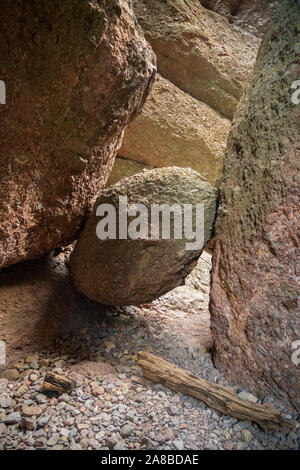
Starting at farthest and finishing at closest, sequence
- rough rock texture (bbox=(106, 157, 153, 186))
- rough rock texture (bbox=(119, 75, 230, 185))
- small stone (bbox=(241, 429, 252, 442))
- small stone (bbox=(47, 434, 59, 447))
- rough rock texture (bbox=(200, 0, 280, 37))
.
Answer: rough rock texture (bbox=(200, 0, 280, 37))
rough rock texture (bbox=(106, 157, 153, 186))
rough rock texture (bbox=(119, 75, 230, 185))
small stone (bbox=(241, 429, 252, 442))
small stone (bbox=(47, 434, 59, 447))

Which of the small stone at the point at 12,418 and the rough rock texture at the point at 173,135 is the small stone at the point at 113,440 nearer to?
the small stone at the point at 12,418

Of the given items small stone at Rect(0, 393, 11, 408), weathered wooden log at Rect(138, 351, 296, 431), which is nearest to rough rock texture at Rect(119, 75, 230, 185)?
weathered wooden log at Rect(138, 351, 296, 431)

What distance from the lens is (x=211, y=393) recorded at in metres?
1.74

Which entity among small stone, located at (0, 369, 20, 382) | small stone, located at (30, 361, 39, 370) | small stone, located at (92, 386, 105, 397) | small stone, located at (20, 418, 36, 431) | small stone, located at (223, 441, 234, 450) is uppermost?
small stone, located at (223, 441, 234, 450)

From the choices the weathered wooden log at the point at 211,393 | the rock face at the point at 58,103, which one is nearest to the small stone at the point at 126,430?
the weathered wooden log at the point at 211,393

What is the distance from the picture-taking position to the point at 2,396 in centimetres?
174

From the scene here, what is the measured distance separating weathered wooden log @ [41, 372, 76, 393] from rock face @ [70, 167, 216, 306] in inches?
26.9

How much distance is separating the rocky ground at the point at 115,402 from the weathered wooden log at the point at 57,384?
0.04 m

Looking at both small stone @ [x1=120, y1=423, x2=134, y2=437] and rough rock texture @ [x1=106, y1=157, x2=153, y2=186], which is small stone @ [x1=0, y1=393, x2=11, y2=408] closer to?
small stone @ [x1=120, y1=423, x2=134, y2=437]

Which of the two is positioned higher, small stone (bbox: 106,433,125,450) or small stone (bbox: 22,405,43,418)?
small stone (bbox: 106,433,125,450)

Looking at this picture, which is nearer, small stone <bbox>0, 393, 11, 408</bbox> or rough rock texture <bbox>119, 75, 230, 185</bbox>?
small stone <bbox>0, 393, 11, 408</bbox>

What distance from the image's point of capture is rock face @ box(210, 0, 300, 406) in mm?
1730
